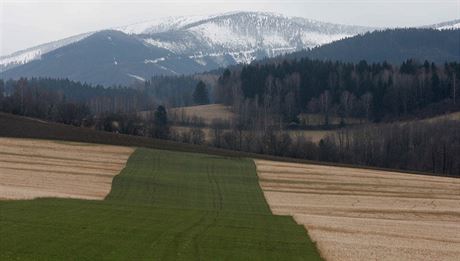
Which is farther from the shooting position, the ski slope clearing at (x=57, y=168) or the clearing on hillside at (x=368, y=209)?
the ski slope clearing at (x=57, y=168)

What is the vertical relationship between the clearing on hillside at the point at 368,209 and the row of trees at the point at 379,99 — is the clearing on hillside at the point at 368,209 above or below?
below

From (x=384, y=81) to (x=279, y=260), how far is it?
16614 centimetres

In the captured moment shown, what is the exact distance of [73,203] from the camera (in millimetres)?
46688

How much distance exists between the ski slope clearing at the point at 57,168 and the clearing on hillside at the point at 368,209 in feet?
49.0

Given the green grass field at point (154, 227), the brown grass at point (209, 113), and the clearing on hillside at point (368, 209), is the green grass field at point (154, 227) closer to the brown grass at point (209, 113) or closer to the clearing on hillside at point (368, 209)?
the clearing on hillside at point (368, 209)

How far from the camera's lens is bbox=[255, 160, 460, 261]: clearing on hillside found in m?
37.7

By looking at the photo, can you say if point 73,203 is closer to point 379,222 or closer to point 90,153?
point 379,222

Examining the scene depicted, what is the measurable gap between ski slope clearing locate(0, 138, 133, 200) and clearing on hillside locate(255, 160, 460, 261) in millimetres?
14930

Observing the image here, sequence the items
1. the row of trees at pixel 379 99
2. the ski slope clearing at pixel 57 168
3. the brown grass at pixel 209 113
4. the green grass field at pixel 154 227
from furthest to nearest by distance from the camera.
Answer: the brown grass at pixel 209 113, the row of trees at pixel 379 99, the ski slope clearing at pixel 57 168, the green grass field at pixel 154 227

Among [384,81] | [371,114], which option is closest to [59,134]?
[371,114]

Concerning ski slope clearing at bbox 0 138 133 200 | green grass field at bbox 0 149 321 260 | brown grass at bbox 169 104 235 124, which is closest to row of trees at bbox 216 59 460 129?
brown grass at bbox 169 104 235 124

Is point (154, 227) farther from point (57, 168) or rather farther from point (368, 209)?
point (57, 168)

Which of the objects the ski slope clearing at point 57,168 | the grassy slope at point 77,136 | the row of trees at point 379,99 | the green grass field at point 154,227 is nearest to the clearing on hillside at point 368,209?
the green grass field at point 154,227

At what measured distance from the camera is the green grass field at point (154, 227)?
31.0m
